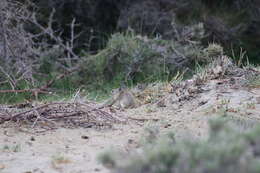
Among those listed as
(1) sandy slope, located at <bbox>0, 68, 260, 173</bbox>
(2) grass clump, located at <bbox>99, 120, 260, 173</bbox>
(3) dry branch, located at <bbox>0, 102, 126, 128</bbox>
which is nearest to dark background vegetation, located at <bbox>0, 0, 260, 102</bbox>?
(1) sandy slope, located at <bbox>0, 68, 260, 173</bbox>

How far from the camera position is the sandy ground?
3.00m

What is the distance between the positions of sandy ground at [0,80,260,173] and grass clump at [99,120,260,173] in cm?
87

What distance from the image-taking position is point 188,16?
9320 millimetres

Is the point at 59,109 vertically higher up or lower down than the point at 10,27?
lower down

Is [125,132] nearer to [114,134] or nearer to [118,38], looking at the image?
[114,134]

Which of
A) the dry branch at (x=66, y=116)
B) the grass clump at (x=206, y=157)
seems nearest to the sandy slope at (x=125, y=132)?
the dry branch at (x=66, y=116)

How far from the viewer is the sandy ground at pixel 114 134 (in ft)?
9.83

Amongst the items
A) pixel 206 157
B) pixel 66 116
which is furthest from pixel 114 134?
pixel 206 157

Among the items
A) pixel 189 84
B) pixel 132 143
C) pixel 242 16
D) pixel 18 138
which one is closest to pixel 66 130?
pixel 18 138

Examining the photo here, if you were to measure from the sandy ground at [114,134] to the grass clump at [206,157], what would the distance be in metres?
0.87

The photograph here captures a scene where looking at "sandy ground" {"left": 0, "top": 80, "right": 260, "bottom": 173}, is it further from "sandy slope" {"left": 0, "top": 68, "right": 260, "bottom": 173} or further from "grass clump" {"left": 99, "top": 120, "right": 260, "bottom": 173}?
"grass clump" {"left": 99, "top": 120, "right": 260, "bottom": 173}

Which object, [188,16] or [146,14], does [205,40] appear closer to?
[188,16]

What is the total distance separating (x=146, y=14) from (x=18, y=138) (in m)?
5.96

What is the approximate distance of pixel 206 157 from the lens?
173cm
